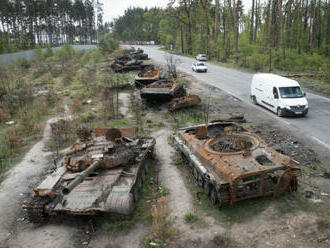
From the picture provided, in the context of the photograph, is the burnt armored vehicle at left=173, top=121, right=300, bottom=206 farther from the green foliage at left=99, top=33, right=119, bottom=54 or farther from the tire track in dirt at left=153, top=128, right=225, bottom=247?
the green foliage at left=99, top=33, right=119, bottom=54

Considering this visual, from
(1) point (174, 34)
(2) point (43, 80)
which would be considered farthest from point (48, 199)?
(1) point (174, 34)

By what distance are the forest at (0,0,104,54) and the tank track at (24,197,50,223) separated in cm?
5005

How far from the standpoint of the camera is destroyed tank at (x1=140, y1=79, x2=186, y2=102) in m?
18.6

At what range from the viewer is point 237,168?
25.7 feet

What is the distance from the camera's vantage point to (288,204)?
8023 millimetres

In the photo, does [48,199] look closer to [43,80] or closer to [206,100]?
[206,100]

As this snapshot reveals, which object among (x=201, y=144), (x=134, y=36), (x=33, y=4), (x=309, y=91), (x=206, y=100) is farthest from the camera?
(x=134, y=36)

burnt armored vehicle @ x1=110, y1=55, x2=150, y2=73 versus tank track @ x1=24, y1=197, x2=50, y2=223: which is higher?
burnt armored vehicle @ x1=110, y1=55, x2=150, y2=73

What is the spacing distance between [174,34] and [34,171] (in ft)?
227

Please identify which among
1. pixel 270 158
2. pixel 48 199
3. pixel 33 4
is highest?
pixel 33 4

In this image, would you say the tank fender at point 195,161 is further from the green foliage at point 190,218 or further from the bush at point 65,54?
the bush at point 65,54

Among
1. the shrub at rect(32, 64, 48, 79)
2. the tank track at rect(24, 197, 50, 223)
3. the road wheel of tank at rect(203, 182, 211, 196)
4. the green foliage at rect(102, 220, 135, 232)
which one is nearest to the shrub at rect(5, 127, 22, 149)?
the tank track at rect(24, 197, 50, 223)

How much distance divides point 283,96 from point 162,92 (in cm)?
706

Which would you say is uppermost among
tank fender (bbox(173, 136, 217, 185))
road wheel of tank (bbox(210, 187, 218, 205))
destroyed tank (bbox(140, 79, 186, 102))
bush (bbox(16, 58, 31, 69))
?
bush (bbox(16, 58, 31, 69))
